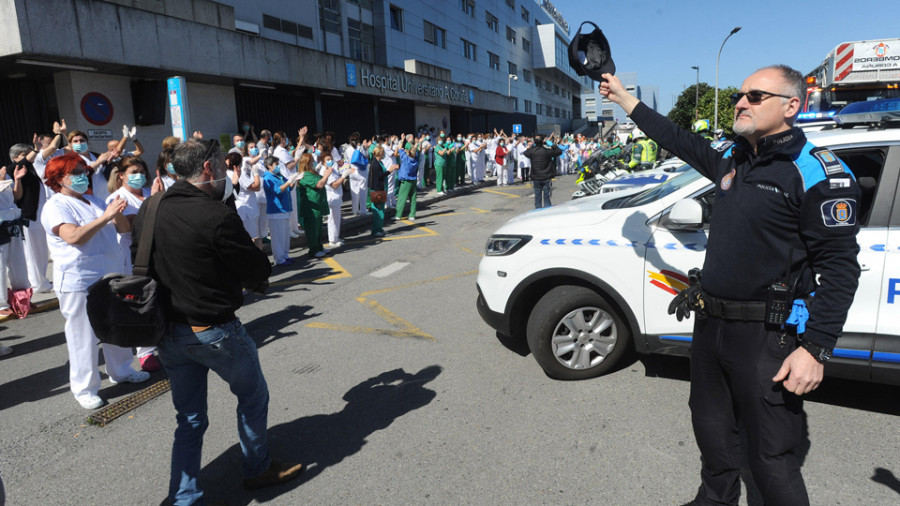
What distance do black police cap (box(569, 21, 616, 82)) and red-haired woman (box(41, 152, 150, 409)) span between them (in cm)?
310

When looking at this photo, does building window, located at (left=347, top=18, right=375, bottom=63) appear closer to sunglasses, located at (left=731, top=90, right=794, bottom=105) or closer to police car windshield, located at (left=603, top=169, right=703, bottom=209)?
police car windshield, located at (left=603, top=169, right=703, bottom=209)

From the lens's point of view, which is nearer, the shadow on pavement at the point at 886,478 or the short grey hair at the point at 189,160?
the short grey hair at the point at 189,160

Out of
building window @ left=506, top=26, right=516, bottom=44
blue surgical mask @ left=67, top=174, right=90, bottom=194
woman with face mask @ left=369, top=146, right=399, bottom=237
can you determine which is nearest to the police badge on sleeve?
blue surgical mask @ left=67, top=174, right=90, bottom=194

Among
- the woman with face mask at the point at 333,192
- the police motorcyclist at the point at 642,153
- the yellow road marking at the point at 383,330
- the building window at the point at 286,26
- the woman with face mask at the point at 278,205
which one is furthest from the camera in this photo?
the building window at the point at 286,26

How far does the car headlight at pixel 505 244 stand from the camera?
449 cm

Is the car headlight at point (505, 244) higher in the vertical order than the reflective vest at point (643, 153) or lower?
lower

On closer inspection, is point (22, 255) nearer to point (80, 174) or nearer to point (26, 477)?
point (80, 174)

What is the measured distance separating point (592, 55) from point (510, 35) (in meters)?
53.0

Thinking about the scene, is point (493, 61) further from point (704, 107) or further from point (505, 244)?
point (505, 244)

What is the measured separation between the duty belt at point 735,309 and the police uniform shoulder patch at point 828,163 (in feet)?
1.81

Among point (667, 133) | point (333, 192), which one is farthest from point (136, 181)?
point (333, 192)

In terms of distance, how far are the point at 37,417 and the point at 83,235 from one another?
1.45 metres

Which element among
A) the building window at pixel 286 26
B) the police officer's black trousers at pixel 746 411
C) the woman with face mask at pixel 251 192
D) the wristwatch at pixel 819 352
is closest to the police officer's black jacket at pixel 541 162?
the woman with face mask at pixel 251 192

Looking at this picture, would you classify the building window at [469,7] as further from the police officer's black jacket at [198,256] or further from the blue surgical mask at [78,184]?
the police officer's black jacket at [198,256]
